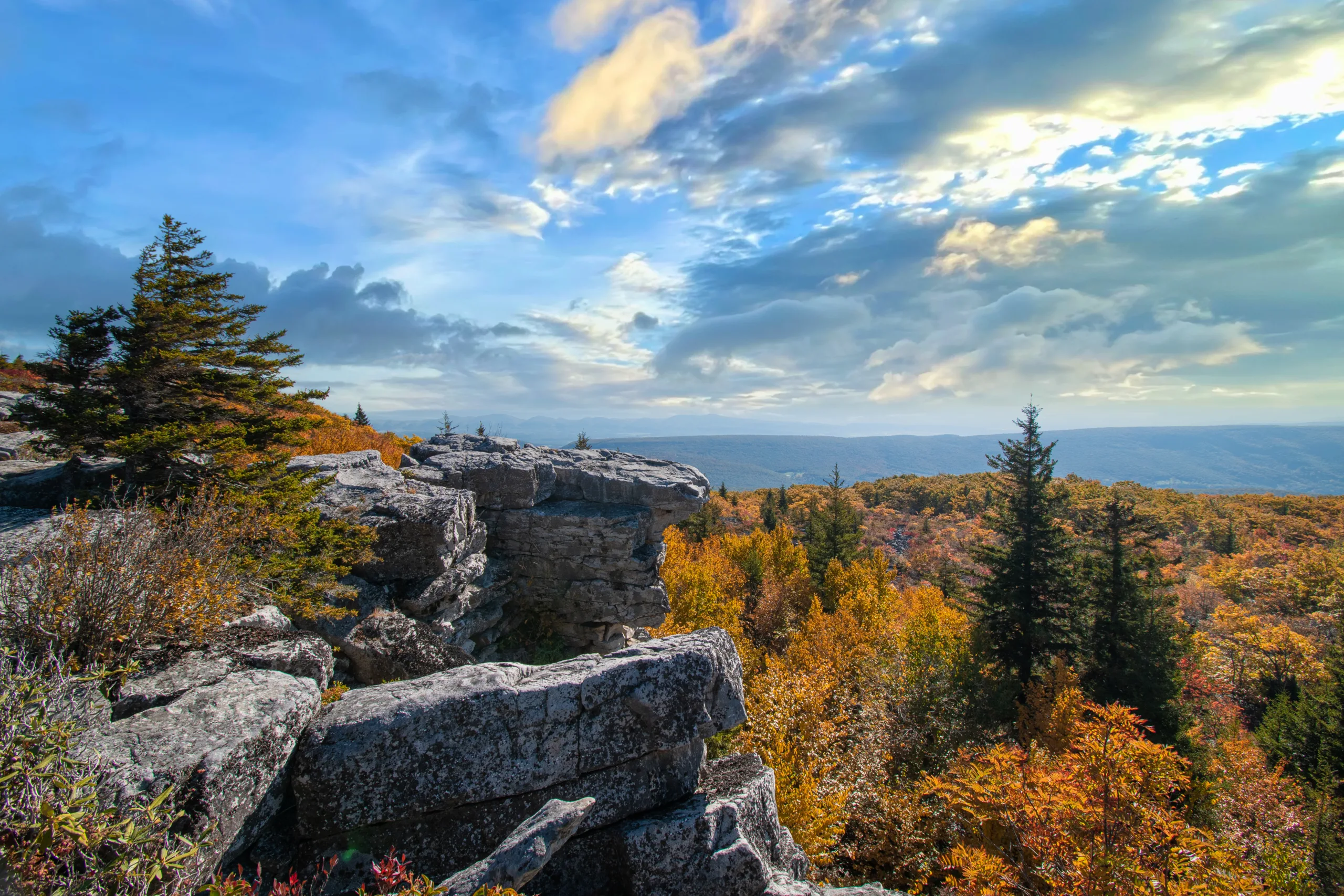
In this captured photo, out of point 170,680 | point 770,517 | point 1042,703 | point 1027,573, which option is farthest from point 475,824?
point 770,517

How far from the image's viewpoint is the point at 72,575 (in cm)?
648

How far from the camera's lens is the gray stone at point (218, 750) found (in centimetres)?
537

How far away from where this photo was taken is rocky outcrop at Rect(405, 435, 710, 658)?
2255cm

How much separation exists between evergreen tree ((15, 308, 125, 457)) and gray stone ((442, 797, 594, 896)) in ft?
39.2

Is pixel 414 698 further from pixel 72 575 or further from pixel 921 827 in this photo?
pixel 921 827

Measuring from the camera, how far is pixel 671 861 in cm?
726

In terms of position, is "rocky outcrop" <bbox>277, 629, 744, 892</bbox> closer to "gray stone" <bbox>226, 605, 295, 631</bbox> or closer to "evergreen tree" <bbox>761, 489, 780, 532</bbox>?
"gray stone" <bbox>226, 605, 295, 631</bbox>

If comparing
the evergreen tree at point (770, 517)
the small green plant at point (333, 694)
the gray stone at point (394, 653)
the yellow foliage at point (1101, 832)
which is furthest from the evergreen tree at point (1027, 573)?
the evergreen tree at point (770, 517)

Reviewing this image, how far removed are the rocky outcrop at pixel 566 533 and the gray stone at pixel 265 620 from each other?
11809mm

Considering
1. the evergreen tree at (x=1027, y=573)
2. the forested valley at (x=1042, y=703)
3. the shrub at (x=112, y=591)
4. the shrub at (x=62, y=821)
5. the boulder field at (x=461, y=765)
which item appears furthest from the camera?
the evergreen tree at (x=1027, y=573)

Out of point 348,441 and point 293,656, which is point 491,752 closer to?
point 293,656

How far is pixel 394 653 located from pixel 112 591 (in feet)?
21.3

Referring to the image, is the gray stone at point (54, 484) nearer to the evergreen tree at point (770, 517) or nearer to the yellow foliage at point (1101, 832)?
the yellow foliage at point (1101, 832)

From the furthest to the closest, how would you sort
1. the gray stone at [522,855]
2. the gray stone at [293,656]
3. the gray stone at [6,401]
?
the gray stone at [6,401] → the gray stone at [293,656] → the gray stone at [522,855]
